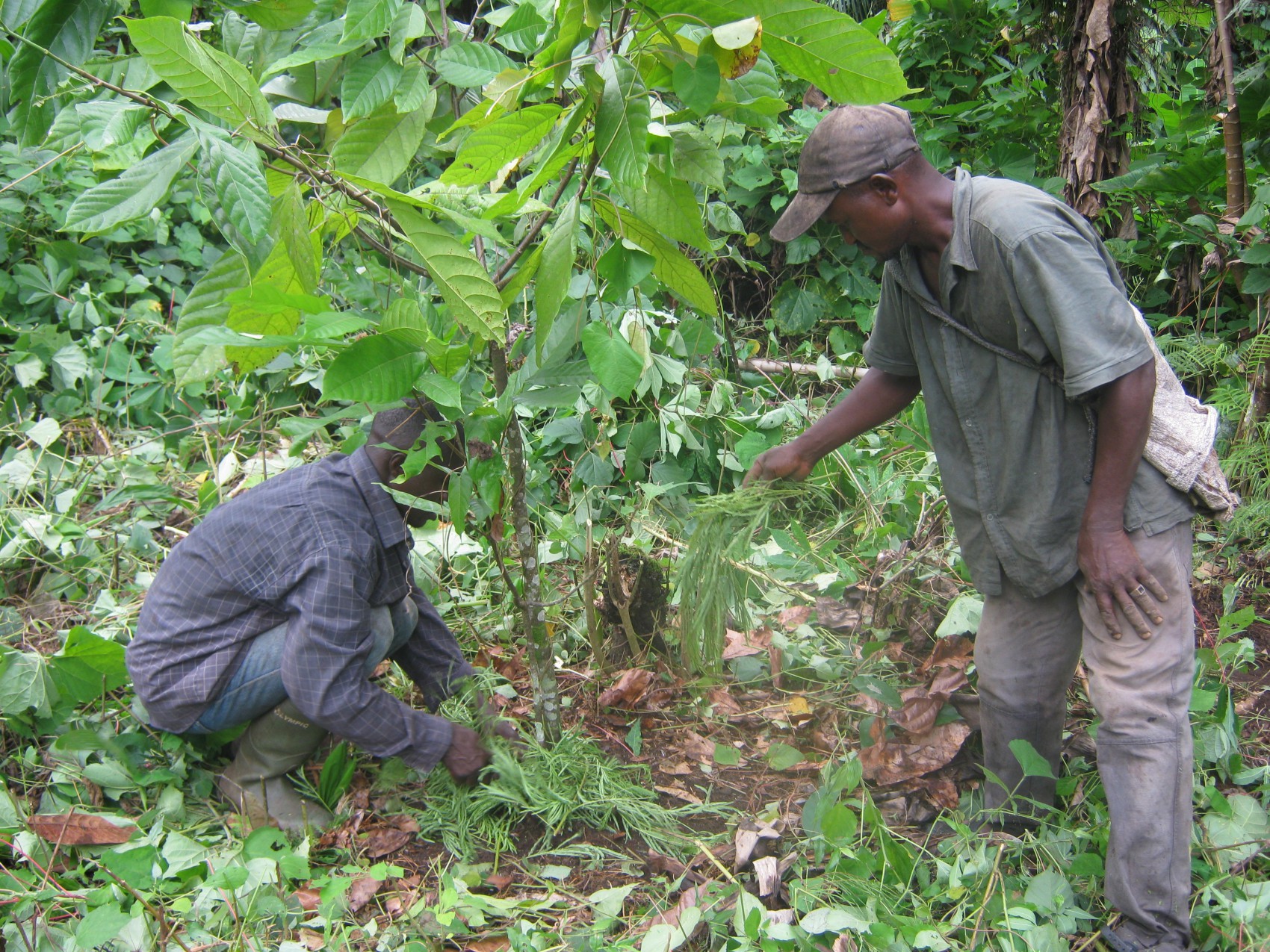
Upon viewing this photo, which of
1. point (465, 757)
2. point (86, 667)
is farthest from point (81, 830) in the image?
point (465, 757)

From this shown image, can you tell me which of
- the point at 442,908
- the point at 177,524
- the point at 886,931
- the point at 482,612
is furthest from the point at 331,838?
the point at 177,524

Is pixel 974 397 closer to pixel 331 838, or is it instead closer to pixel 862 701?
pixel 862 701

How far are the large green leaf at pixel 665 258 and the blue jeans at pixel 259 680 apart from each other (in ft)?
3.68

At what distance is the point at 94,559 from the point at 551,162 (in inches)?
102

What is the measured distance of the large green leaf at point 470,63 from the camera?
1.67 metres

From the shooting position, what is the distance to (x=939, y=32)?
5.03 m

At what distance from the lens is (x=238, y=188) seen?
128cm

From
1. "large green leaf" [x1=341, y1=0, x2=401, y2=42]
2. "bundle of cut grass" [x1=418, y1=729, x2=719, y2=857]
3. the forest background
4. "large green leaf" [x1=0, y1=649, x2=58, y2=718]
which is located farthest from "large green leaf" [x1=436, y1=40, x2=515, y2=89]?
"large green leaf" [x1=0, y1=649, x2=58, y2=718]

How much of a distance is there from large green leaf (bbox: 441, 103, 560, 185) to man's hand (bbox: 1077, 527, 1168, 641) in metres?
1.26

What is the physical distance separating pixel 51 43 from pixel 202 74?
174 mm

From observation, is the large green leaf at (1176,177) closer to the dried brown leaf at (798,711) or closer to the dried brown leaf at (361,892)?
the dried brown leaf at (798,711)

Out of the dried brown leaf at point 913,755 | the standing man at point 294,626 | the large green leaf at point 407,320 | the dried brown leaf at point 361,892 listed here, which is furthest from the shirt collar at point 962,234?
the dried brown leaf at point 361,892

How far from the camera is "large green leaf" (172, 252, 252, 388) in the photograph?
5.22 feet

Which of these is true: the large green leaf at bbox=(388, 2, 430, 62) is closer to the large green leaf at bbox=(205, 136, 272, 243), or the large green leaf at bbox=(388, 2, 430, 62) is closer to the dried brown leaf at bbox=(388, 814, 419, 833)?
the large green leaf at bbox=(205, 136, 272, 243)
